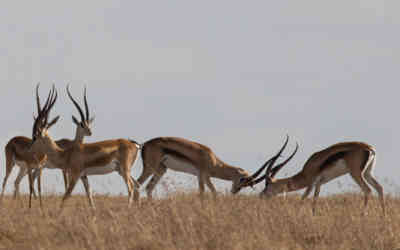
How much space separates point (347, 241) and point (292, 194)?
8368 millimetres

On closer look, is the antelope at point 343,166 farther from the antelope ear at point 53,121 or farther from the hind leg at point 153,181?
the antelope ear at point 53,121

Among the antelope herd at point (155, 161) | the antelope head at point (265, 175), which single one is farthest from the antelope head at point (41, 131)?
the antelope head at point (265, 175)

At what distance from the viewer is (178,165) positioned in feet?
52.2

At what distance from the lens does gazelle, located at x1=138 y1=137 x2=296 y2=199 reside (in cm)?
1575

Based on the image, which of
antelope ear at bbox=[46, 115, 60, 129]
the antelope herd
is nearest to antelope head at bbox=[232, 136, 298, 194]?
the antelope herd

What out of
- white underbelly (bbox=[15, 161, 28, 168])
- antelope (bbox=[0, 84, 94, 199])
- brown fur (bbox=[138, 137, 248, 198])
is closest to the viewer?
antelope (bbox=[0, 84, 94, 199])

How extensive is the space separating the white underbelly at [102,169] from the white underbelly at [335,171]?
4146 mm

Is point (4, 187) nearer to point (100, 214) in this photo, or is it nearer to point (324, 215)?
point (100, 214)

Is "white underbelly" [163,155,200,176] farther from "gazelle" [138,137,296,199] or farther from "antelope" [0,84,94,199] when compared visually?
"antelope" [0,84,94,199]

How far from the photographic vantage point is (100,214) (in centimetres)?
1242

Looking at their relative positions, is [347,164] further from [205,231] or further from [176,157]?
[205,231]

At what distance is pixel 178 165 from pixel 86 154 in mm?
2755

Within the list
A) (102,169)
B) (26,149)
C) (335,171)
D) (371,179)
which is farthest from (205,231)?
(26,149)

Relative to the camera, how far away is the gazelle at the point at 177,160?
1575 cm
